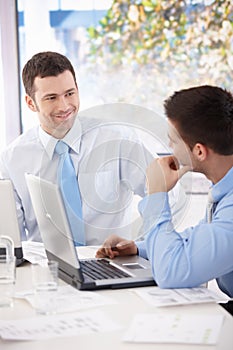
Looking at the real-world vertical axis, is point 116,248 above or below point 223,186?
below

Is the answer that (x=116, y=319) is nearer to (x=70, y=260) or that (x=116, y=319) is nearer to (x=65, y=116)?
(x=70, y=260)

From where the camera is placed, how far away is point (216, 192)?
1993mm

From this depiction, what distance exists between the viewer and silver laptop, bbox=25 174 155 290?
1.85m

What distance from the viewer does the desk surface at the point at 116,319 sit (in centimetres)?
142

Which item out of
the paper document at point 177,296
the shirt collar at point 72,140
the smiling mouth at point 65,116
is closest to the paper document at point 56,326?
the paper document at point 177,296

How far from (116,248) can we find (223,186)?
412 millimetres

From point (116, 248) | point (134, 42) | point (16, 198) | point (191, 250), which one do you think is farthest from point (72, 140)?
point (134, 42)

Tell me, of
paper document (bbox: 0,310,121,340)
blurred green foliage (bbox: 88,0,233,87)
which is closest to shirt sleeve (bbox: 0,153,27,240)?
paper document (bbox: 0,310,121,340)

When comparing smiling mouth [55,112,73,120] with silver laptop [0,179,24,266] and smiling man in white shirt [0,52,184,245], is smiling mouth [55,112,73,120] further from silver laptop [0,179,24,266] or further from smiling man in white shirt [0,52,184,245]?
silver laptop [0,179,24,266]

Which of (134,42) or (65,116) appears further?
(134,42)

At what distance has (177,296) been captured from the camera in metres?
1.75

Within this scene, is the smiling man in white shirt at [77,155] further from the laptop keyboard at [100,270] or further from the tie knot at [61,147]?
the laptop keyboard at [100,270]

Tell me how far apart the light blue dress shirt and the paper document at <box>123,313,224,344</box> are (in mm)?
205

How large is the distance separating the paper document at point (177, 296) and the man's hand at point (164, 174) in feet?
0.94
